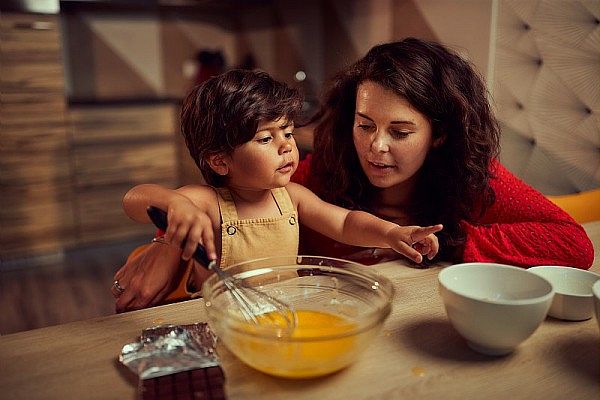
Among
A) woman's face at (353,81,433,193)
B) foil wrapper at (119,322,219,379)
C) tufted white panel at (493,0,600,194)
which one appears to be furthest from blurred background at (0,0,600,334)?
foil wrapper at (119,322,219,379)

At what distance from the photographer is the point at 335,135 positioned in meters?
1.48

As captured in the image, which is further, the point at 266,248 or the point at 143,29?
the point at 143,29

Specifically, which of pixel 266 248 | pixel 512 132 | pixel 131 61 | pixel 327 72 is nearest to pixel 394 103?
pixel 266 248

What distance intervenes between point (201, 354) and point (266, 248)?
0.54 m

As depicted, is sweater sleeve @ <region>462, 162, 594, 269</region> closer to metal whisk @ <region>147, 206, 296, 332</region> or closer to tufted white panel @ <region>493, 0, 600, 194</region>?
metal whisk @ <region>147, 206, 296, 332</region>

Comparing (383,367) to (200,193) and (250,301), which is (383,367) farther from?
(200,193)

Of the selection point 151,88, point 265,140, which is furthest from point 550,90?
point 151,88

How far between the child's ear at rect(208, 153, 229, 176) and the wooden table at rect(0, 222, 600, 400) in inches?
15.4

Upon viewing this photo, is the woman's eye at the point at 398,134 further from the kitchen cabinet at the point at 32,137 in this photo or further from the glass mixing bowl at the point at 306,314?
the kitchen cabinet at the point at 32,137

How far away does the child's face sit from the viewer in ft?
3.72

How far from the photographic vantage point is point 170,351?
72 cm

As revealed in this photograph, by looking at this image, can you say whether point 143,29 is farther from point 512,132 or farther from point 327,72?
point 512,132

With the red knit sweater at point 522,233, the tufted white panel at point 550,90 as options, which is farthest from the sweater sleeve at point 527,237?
the tufted white panel at point 550,90

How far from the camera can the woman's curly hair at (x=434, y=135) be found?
1271 millimetres
